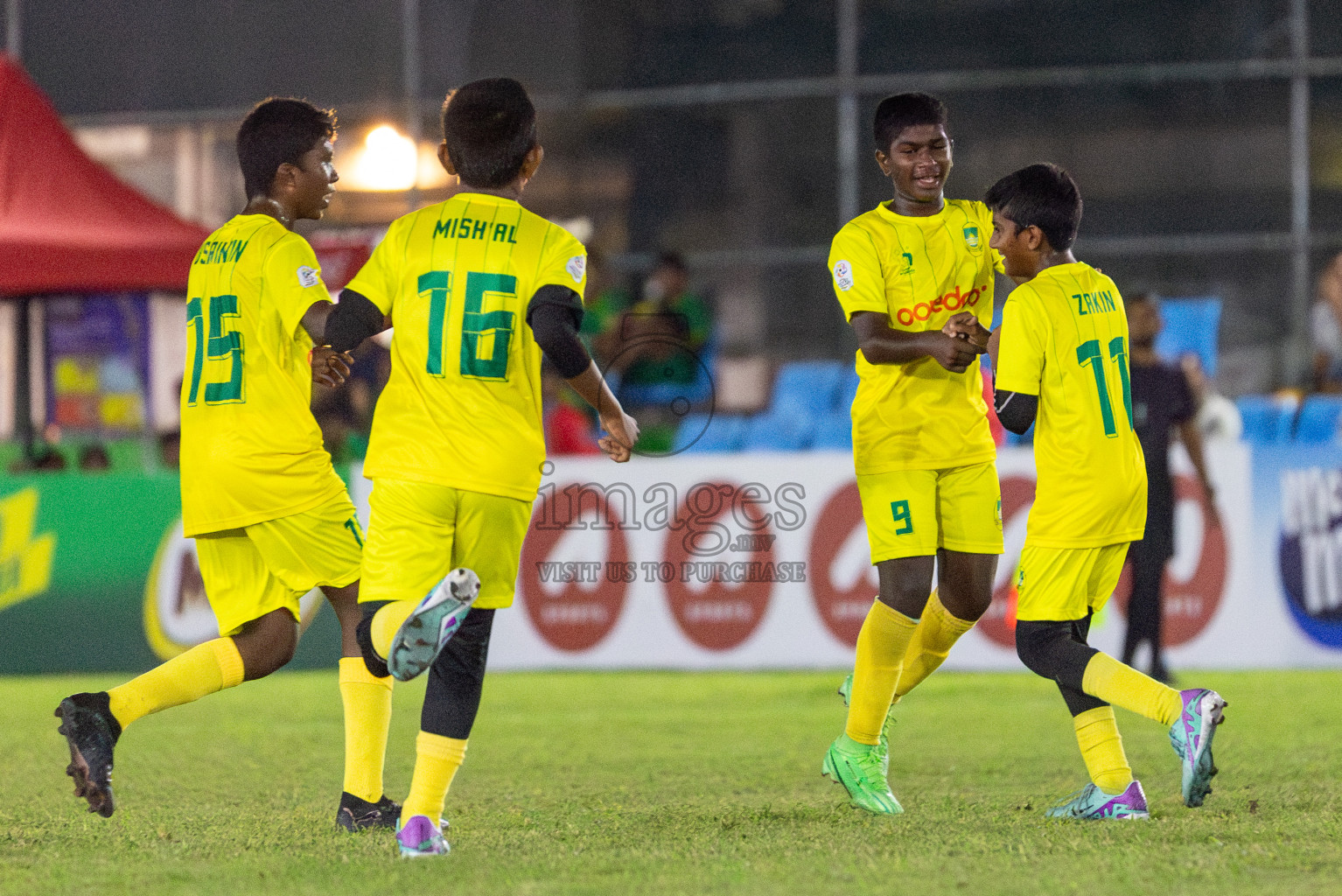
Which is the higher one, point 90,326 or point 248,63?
point 248,63

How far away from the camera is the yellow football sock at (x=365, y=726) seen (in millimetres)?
4805

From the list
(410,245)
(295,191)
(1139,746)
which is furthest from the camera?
(1139,746)

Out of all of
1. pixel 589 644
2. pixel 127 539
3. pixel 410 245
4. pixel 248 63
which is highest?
pixel 248 63

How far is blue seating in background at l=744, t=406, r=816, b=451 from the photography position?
12.3 m

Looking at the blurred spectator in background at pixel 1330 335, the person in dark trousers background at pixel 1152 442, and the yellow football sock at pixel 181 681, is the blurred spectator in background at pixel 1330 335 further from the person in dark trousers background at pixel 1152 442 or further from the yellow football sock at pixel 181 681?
the yellow football sock at pixel 181 681

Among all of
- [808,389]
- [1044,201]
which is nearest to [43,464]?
Result: [808,389]

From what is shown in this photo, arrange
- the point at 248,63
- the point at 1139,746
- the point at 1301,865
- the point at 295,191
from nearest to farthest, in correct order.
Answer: the point at 1301,865
the point at 295,191
the point at 1139,746
the point at 248,63

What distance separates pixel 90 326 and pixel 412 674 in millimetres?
11446

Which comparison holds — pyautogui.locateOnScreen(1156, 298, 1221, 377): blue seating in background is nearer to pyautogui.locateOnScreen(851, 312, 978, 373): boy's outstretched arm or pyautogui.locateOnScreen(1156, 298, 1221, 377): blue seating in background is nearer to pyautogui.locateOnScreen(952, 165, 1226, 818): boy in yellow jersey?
pyautogui.locateOnScreen(851, 312, 978, 373): boy's outstretched arm

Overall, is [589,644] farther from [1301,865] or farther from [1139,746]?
[1301,865]

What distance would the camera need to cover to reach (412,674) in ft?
13.2

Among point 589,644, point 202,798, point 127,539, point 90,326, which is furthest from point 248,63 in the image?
point 202,798

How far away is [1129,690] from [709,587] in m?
5.34

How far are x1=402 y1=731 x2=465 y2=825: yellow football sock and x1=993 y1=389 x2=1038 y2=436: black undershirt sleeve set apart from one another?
5.66ft
